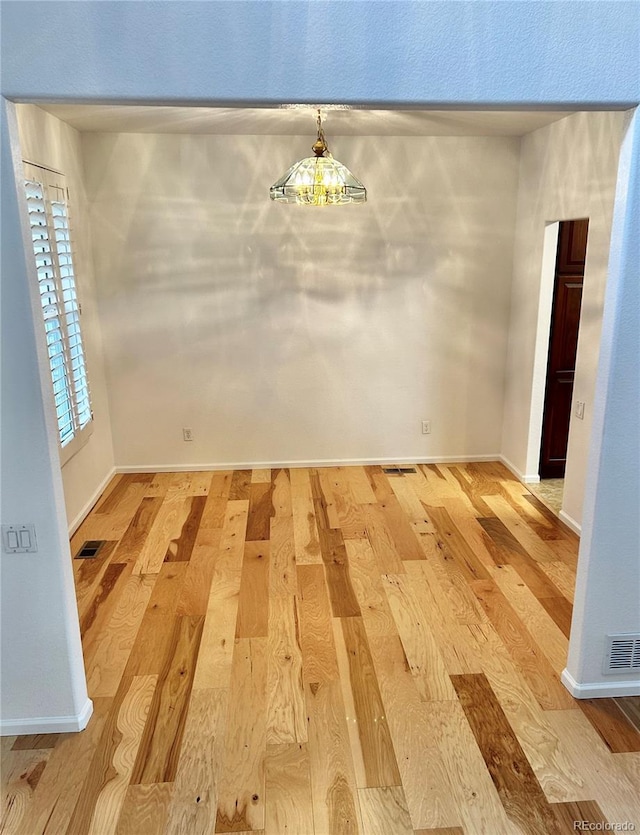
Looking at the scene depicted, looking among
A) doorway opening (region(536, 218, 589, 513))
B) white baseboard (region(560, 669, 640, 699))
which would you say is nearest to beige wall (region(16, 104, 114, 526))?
white baseboard (region(560, 669, 640, 699))

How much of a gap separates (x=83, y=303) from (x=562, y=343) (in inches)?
147

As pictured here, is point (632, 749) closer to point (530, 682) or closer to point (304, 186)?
point (530, 682)

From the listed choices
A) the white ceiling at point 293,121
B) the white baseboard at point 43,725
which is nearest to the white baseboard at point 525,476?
the white ceiling at point 293,121

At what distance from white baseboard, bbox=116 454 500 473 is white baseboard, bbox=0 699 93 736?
3.06 m

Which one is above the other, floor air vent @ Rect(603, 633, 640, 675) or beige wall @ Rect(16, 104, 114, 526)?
beige wall @ Rect(16, 104, 114, 526)

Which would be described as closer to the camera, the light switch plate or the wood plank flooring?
the wood plank flooring

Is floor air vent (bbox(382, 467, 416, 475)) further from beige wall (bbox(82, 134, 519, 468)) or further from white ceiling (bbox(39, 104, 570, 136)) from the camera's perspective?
white ceiling (bbox(39, 104, 570, 136))

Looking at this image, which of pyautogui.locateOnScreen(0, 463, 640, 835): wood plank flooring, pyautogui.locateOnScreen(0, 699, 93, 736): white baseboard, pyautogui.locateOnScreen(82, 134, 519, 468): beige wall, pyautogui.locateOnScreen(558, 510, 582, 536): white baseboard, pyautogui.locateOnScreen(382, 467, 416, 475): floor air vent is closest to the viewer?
pyautogui.locateOnScreen(0, 463, 640, 835): wood plank flooring

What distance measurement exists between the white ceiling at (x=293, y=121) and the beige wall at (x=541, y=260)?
0.90 feet

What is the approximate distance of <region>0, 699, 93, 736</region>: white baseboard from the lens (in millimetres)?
2498

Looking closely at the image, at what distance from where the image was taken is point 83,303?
469cm

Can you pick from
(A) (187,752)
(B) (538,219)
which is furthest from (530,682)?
(B) (538,219)

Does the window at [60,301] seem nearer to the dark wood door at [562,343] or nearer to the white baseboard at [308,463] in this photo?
the white baseboard at [308,463]

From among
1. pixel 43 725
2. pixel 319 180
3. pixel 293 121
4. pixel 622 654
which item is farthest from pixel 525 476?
pixel 43 725
